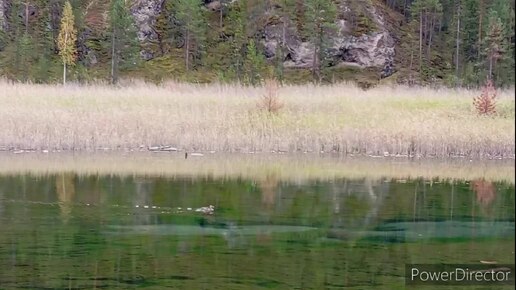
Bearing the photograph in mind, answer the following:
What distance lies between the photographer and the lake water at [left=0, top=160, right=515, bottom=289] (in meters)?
7.54

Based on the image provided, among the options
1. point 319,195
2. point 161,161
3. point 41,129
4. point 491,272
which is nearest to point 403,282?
point 491,272

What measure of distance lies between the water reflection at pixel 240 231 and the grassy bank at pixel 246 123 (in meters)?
4.55

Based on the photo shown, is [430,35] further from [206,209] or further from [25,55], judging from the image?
[206,209]

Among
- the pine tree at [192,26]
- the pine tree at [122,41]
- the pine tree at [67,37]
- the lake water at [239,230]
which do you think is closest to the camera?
the lake water at [239,230]

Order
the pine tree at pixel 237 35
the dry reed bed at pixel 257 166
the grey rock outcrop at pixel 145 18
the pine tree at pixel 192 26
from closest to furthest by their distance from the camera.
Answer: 1. the dry reed bed at pixel 257 166
2. the pine tree at pixel 237 35
3. the pine tree at pixel 192 26
4. the grey rock outcrop at pixel 145 18

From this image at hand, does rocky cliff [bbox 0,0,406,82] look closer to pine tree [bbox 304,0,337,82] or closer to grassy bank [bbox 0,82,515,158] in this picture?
pine tree [bbox 304,0,337,82]

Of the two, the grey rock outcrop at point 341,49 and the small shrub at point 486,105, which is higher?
the grey rock outcrop at point 341,49

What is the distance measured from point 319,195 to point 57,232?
15.2 ft

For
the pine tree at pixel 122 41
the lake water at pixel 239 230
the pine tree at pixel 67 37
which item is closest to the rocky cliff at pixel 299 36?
the pine tree at pixel 122 41

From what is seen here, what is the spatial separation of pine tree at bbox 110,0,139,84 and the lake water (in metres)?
32.3

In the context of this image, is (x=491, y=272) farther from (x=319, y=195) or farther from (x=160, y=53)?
(x=160, y=53)

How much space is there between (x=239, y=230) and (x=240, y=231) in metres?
0.06

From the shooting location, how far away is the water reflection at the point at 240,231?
755cm

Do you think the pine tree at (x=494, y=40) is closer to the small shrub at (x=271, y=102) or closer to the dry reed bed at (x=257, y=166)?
the small shrub at (x=271, y=102)
